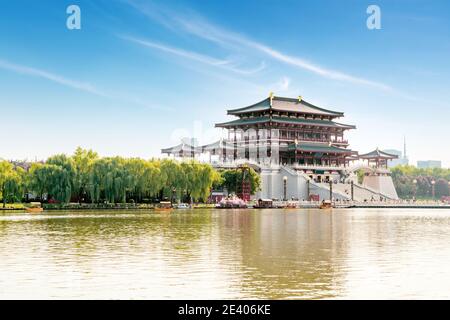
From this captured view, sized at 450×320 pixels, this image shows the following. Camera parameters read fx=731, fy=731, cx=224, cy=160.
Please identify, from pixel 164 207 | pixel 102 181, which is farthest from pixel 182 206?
pixel 102 181

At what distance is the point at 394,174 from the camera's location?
119m

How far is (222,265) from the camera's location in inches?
754

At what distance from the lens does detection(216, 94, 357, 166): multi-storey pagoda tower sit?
85750mm

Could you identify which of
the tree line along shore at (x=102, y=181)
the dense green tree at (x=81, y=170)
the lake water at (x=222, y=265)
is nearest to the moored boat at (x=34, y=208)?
the tree line along shore at (x=102, y=181)

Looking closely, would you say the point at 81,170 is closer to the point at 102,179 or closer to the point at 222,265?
the point at 102,179

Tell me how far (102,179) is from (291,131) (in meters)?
33.0

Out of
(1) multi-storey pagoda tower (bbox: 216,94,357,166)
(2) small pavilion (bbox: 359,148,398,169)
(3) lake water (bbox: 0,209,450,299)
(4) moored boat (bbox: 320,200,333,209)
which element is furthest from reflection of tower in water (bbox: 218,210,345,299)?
(2) small pavilion (bbox: 359,148,398,169)

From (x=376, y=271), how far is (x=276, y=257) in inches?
146

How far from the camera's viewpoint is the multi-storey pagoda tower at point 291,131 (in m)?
85.8

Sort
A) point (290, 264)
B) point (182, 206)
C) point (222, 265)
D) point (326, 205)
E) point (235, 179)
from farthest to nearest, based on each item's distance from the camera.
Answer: point (235, 179), point (326, 205), point (182, 206), point (290, 264), point (222, 265)

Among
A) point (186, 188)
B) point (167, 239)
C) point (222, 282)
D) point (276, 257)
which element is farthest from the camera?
point (186, 188)

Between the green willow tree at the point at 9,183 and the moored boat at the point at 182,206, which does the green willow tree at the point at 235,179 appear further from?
the green willow tree at the point at 9,183

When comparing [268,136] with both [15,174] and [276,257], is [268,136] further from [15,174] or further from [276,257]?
[276,257]
